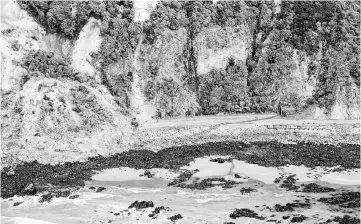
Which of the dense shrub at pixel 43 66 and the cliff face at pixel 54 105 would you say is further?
the dense shrub at pixel 43 66

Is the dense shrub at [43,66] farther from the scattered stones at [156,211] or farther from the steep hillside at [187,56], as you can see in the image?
the scattered stones at [156,211]

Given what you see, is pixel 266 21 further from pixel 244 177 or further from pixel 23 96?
pixel 23 96

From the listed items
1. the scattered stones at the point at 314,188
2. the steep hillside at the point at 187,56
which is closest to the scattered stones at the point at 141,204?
the scattered stones at the point at 314,188

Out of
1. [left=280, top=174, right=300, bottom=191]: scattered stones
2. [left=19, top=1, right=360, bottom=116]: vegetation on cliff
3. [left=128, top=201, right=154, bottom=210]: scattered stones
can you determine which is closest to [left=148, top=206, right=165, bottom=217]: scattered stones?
[left=128, top=201, right=154, bottom=210]: scattered stones

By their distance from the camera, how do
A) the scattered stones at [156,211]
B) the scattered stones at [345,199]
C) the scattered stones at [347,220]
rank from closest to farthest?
1. the scattered stones at [347,220]
2. the scattered stones at [156,211]
3. the scattered stones at [345,199]

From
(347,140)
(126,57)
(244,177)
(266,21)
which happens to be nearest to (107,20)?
(126,57)

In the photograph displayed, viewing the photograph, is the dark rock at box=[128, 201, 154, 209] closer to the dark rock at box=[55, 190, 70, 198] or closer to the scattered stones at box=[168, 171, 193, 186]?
the scattered stones at box=[168, 171, 193, 186]
